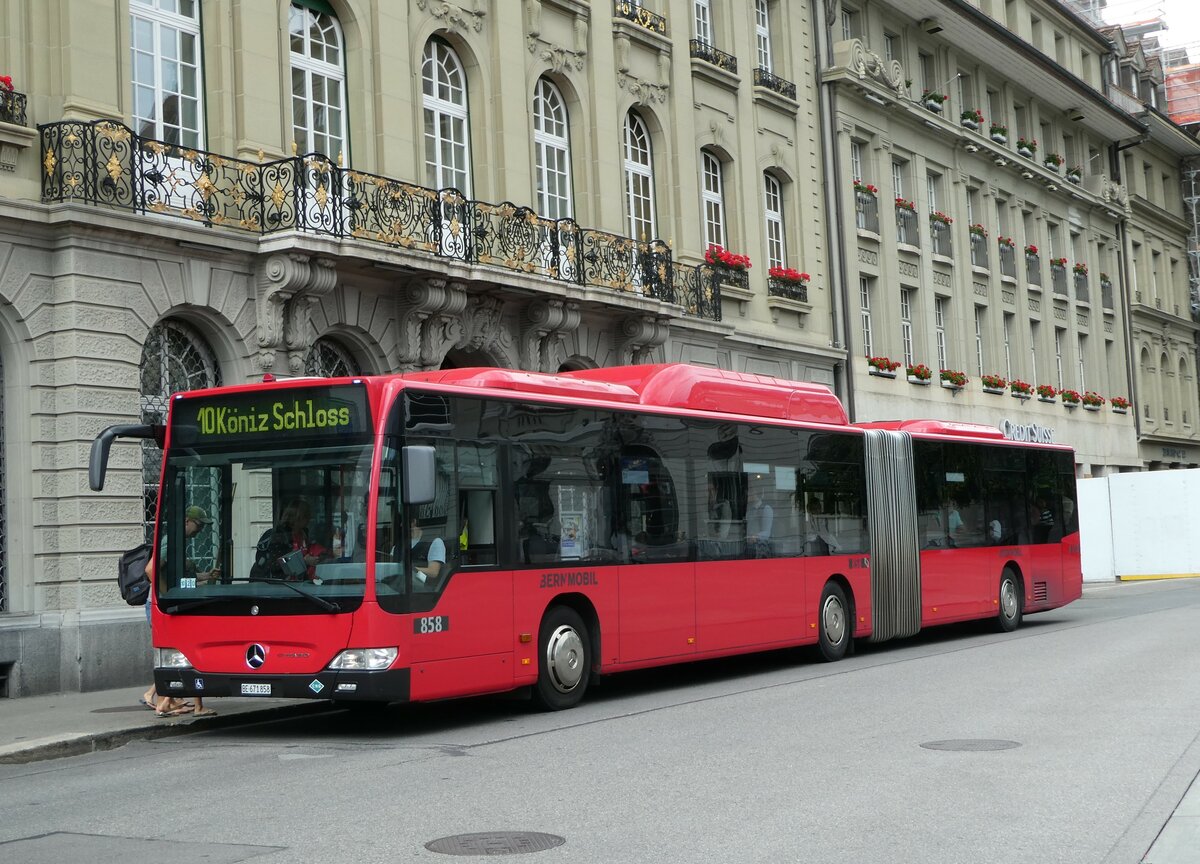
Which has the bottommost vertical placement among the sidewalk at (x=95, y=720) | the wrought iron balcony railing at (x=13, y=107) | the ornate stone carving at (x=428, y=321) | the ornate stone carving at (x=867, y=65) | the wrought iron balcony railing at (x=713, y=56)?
the sidewalk at (x=95, y=720)

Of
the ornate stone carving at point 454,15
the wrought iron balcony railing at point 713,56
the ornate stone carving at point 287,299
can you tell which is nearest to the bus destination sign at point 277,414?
the ornate stone carving at point 287,299

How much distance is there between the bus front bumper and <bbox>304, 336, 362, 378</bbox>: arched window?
8395 millimetres

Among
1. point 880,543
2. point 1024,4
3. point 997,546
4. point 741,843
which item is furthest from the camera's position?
point 1024,4

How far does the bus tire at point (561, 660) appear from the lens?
1371 centimetres

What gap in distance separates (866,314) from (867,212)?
89.6 inches

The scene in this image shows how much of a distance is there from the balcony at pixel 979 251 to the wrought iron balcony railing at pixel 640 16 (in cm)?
1591

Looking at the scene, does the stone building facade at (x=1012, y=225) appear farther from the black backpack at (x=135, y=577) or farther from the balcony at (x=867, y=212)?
the black backpack at (x=135, y=577)

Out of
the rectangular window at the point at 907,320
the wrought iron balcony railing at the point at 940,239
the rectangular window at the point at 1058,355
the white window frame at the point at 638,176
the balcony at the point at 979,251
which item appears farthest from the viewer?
the rectangular window at the point at 1058,355

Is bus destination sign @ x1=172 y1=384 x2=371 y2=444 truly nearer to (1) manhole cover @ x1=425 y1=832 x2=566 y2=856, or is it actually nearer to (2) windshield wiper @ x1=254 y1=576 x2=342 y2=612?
(2) windshield wiper @ x1=254 y1=576 x2=342 y2=612

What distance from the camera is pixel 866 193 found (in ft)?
117

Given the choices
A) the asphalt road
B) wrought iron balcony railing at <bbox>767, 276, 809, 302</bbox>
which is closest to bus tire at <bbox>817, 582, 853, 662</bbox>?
the asphalt road

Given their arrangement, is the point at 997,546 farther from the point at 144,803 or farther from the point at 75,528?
the point at 144,803

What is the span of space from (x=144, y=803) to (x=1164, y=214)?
52.8 meters

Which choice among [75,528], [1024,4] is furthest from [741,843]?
[1024,4]
